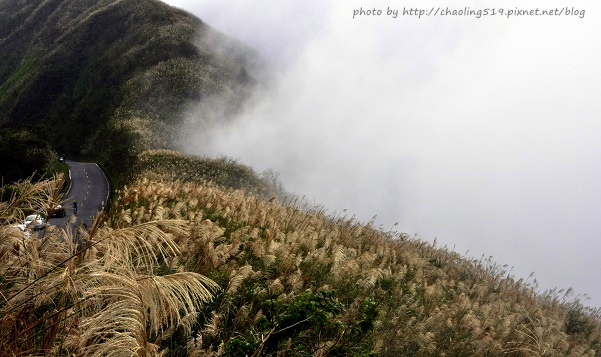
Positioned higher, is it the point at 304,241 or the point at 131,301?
the point at 304,241

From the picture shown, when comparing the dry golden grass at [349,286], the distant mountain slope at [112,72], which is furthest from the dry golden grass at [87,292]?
the distant mountain slope at [112,72]

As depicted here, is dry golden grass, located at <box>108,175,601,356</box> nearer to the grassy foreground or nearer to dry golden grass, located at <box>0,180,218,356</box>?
the grassy foreground

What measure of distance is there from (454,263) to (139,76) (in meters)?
61.8

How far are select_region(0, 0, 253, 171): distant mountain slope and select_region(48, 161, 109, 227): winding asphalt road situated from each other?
96.4 inches

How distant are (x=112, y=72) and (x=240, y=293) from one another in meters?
73.3

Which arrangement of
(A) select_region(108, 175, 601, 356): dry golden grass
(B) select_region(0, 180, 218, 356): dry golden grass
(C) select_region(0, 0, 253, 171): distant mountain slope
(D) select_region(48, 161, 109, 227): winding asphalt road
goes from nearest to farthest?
(B) select_region(0, 180, 218, 356): dry golden grass
(A) select_region(108, 175, 601, 356): dry golden grass
(D) select_region(48, 161, 109, 227): winding asphalt road
(C) select_region(0, 0, 253, 171): distant mountain slope

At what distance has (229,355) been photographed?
3451 millimetres

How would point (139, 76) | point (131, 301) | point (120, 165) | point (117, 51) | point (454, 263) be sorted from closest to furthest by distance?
point (131, 301) < point (454, 263) < point (120, 165) < point (139, 76) < point (117, 51)

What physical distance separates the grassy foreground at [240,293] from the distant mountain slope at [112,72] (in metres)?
35.0

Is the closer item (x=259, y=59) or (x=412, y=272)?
(x=412, y=272)

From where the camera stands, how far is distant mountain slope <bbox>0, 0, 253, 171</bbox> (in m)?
54.9

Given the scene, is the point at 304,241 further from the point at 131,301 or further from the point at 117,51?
the point at 117,51

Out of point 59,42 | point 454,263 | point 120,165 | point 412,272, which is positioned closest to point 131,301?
point 412,272

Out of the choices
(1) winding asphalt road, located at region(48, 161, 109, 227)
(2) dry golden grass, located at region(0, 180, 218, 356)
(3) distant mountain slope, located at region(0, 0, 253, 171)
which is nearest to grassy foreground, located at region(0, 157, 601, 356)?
(2) dry golden grass, located at region(0, 180, 218, 356)
